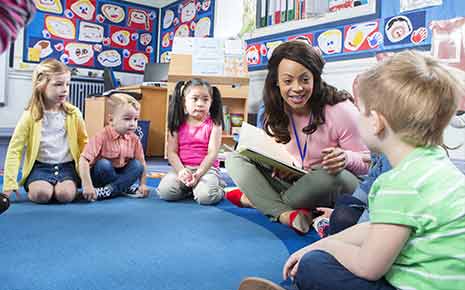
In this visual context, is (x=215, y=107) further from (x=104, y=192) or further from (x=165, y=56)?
(x=165, y=56)

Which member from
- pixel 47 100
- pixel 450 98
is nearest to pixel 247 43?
pixel 47 100

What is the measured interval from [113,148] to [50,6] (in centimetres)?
278

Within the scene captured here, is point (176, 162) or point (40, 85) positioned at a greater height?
point (40, 85)

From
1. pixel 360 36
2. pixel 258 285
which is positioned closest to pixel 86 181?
pixel 258 285

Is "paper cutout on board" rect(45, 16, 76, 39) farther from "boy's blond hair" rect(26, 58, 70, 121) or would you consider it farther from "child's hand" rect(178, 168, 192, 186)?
"child's hand" rect(178, 168, 192, 186)

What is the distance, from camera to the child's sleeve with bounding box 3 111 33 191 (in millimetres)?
1496

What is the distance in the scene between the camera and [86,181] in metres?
1.61

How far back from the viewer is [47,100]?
1644 mm

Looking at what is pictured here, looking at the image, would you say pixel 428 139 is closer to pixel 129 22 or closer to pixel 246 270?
pixel 246 270

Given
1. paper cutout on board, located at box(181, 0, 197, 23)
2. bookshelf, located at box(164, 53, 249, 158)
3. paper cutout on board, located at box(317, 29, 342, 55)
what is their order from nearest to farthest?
1. paper cutout on board, located at box(317, 29, 342, 55)
2. bookshelf, located at box(164, 53, 249, 158)
3. paper cutout on board, located at box(181, 0, 197, 23)

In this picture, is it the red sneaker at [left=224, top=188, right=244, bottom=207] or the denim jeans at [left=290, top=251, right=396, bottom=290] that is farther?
the red sneaker at [left=224, top=188, right=244, bottom=207]

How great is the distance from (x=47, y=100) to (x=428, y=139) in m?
1.43

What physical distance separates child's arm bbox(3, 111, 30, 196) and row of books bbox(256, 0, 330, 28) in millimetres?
1638

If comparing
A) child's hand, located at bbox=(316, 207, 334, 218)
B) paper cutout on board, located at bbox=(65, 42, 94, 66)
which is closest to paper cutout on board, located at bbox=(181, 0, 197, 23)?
paper cutout on board, located at bbox=(65, 42, 94, 66)
